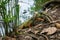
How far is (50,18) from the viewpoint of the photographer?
2.90 meters

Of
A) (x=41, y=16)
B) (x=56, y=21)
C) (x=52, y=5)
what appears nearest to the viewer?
(x=56, y=21)

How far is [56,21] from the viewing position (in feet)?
8.96

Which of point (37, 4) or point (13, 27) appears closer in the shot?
point (13, 27)

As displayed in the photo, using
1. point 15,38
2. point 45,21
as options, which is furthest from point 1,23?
point 45,21

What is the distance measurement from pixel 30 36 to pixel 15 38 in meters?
0.19

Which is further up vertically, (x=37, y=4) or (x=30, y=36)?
(x=37, y=4)

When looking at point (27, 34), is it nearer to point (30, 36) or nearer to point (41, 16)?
point (30, 36)

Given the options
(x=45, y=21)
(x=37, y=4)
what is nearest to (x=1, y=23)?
(x=45, y=21)

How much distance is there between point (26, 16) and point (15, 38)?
78 cm

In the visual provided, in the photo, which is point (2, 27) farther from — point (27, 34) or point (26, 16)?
point (26, 16)

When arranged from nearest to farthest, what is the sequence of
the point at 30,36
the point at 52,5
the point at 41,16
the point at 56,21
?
the point at 30,36 → the point at 56,21 → the point at 41,16 → the point at 52,5

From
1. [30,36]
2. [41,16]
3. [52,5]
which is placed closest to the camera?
[30,36]

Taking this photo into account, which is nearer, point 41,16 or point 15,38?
point 15,38

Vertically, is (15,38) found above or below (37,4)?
below
